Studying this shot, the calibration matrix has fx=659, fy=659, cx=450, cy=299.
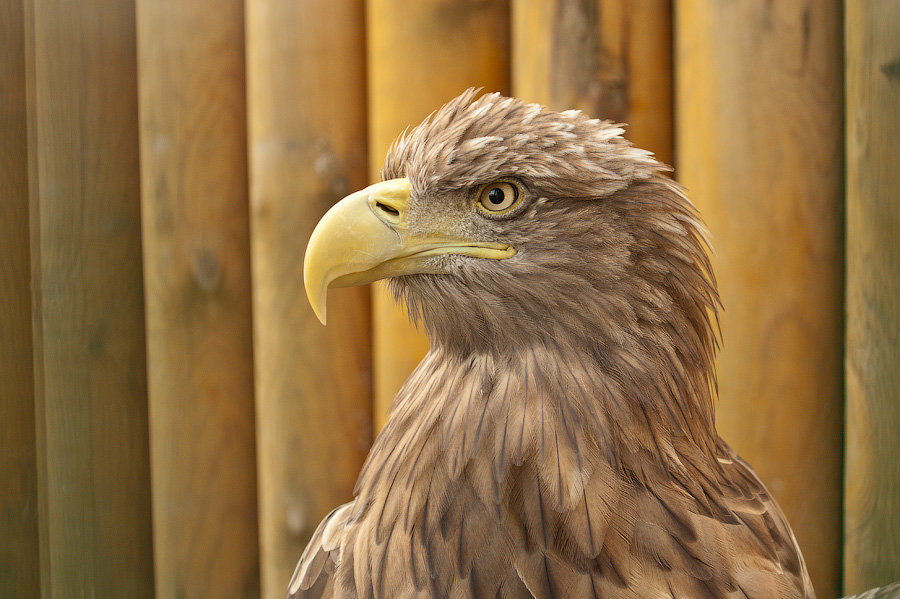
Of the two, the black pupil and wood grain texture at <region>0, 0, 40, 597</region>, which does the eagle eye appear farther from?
wood grain texture at <region>0, 0, 40, 597</region>

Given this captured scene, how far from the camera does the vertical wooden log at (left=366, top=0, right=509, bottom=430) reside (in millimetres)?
1535

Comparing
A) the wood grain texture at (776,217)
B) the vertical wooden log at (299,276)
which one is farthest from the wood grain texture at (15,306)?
the wood grain texture at (776,217)

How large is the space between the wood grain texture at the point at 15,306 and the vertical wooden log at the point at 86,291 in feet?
0.08

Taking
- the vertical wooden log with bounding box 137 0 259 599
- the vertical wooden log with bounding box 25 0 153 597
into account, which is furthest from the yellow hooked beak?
the vertical wooden log with bounding box 25 0 153 597

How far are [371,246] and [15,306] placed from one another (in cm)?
124

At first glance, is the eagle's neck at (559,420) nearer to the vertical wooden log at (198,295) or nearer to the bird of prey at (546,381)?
the bird of prey at (546,381)

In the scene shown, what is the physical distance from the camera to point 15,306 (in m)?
1.72

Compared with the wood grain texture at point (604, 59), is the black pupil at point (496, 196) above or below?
below

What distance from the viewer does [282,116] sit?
160 cm

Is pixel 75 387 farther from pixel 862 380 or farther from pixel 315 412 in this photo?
pixel 862 380

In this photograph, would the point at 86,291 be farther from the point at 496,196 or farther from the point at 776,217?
the point at 776,217

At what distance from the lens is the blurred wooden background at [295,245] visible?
4.55ft

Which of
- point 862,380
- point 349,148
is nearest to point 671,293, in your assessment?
point 862,380

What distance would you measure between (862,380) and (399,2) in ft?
4.35
